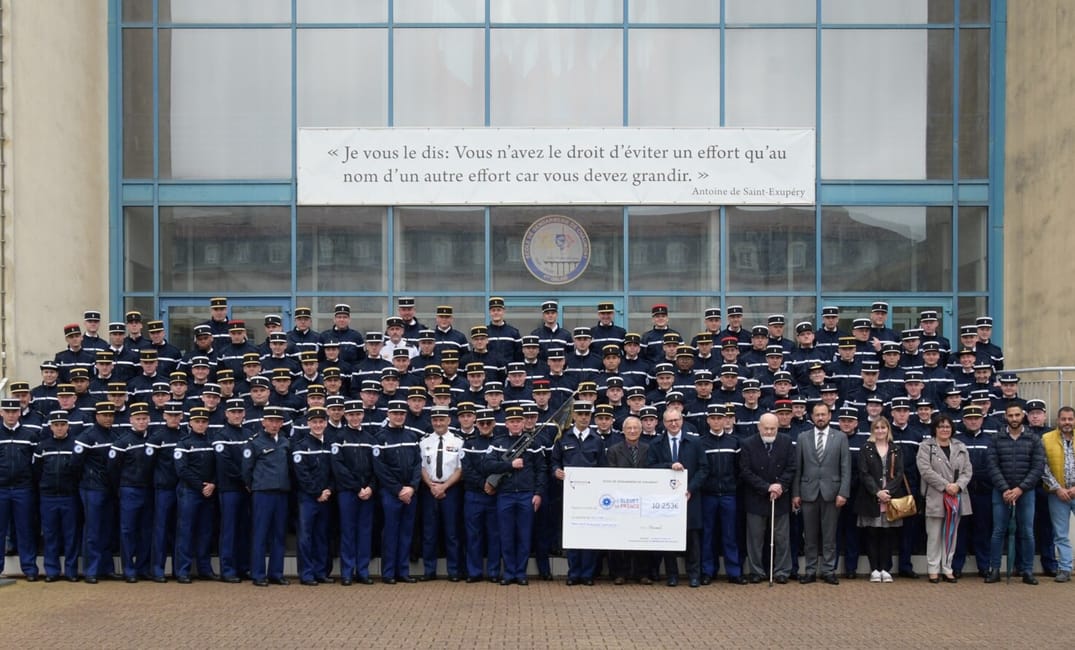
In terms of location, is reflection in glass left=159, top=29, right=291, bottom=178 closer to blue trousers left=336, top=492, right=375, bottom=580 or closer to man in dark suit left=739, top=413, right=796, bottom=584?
blue trousers left=336, top=492, right=375, bottom=580

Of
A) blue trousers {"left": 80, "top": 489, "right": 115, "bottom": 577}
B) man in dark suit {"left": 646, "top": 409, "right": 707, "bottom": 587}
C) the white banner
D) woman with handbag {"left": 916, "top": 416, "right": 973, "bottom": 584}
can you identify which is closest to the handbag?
woman with handbag {"left": 916, "top": 416, "right": 973, "bottom": 584}

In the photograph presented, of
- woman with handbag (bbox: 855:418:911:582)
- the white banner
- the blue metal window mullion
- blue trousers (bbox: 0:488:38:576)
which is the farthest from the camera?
the blue metal window mullion

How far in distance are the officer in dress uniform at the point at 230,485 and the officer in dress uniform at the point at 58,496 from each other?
1.51 metres

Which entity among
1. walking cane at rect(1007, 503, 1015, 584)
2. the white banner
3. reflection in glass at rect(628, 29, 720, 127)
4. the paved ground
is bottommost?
the paved ground

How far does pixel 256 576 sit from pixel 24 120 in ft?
23.6

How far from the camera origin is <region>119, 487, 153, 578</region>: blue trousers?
1177 centimetres

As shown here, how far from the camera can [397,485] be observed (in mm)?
11656

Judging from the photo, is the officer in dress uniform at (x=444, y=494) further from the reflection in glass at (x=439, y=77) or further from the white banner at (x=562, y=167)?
the reflection in glass at (x=439, y=77)

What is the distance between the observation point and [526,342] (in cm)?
1348

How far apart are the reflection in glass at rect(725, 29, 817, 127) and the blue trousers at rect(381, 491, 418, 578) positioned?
28.1ft

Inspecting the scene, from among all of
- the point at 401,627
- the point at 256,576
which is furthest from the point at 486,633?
the point at 256,576

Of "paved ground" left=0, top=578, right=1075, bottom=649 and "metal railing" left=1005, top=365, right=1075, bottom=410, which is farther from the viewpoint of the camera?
"metal railing" left=1005, top=365, right=1075, bottom=410

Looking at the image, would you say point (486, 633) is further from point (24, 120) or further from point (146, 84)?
point (146, 84)

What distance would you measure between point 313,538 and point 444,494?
55.5 inches
